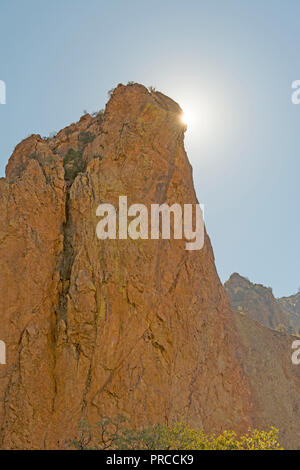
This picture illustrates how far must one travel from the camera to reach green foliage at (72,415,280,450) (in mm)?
16547

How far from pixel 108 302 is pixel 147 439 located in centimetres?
599

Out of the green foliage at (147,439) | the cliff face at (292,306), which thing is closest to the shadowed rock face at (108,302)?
the green foliage at (147,439)

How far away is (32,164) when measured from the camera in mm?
23172

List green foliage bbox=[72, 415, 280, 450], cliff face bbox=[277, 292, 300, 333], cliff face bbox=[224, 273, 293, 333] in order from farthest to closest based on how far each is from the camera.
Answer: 1. cliff face bbox=[277, 292, 300, 333]
2. cliff face bbox=[224, 273, 293, 333]
3. green foliage bbox=[72, 415, 280, 450]

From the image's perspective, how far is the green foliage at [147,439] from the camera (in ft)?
54.3

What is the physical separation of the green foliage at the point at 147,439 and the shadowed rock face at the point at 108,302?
0.77 m

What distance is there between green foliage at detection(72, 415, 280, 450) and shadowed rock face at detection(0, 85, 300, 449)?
0.77 m

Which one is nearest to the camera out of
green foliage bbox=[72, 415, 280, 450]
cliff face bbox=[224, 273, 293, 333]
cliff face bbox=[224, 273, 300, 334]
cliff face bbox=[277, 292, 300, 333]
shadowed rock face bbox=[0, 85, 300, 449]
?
green foliage bbox=[72, 415, 280, 450]

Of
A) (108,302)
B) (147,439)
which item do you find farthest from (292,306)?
(147,439)

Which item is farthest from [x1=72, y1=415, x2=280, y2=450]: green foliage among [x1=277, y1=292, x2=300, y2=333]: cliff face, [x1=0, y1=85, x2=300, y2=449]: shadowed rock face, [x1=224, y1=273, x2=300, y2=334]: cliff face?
[x1=277, y1=292, x2=300, y2=333]: cliff face

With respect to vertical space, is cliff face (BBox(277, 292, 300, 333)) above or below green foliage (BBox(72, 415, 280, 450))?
above

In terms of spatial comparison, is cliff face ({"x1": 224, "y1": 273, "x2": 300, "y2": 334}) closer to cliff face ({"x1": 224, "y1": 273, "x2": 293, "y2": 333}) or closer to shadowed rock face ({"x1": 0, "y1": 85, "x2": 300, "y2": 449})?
cliff face ({"x1": 224, "y1": 273, "x2": 293, "y2": 333})

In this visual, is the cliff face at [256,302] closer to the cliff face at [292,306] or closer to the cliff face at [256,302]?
the cliff face at [256,302]
